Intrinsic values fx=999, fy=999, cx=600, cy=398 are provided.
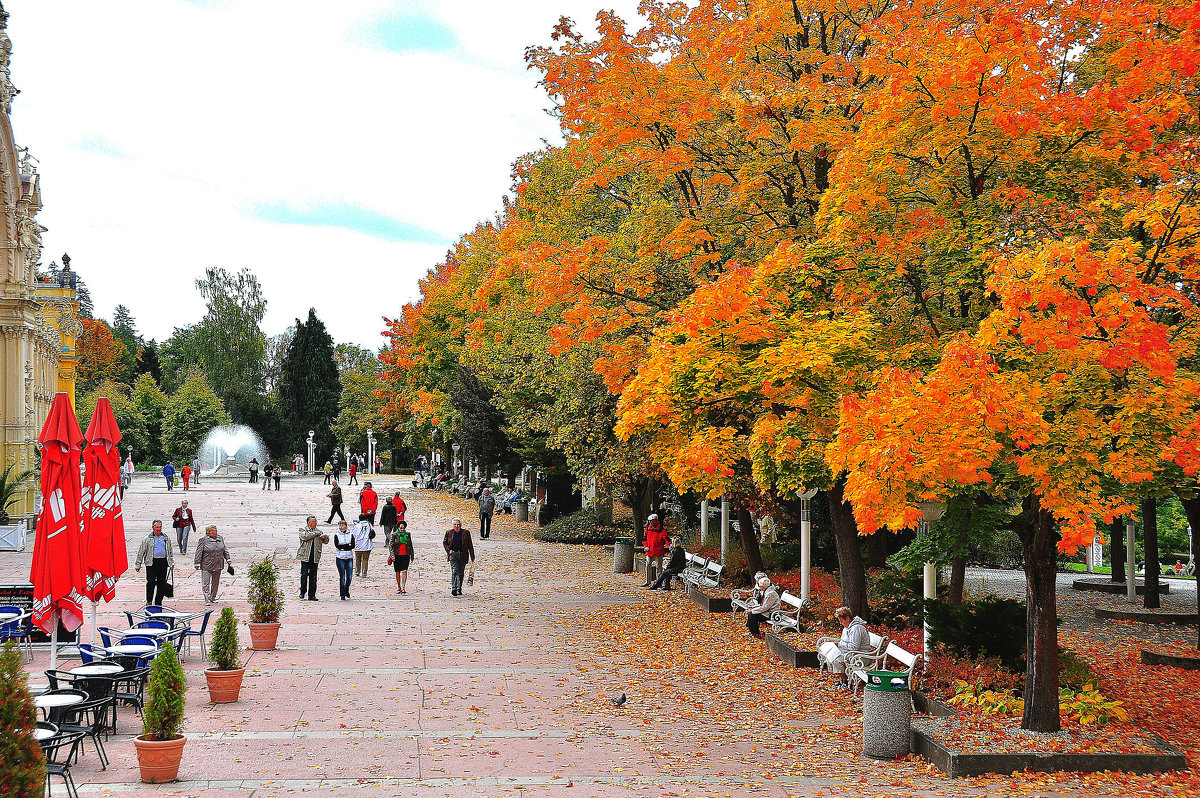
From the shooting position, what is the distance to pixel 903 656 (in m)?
11.8

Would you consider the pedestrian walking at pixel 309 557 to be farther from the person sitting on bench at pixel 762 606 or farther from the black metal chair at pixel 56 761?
the black metal chair at pixel 56 761

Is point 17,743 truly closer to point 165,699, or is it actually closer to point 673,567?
point 165,699

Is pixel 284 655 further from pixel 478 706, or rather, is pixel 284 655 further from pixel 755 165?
pixel 755 165

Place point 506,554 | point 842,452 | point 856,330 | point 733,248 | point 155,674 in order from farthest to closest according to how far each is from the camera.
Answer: point 506,554, point 733,248, point 856,330, point 842,452, point 155,674

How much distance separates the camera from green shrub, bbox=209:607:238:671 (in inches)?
450

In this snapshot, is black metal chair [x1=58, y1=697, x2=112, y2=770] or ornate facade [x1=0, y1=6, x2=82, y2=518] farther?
ornate facade [x1=0, y1=6, x2=82, y2=518]

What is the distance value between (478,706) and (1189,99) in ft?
35.6

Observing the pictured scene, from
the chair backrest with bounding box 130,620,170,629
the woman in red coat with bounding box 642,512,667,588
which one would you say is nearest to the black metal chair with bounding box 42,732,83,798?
the chair backrest with bounding box 130,620,170,629

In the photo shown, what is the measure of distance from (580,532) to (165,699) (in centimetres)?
2484

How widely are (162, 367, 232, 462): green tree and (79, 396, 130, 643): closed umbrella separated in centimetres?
6571

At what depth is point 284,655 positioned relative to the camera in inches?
575

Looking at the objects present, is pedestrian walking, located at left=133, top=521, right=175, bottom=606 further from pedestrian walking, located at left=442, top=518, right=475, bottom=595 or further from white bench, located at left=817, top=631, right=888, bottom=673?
white bench, located at left=817, top=631, right=888, bottom=673

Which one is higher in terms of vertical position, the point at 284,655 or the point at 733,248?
the point at 733,248

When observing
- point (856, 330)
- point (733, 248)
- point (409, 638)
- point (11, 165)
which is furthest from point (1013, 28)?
point (11, 165)
